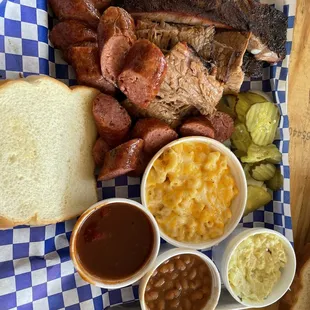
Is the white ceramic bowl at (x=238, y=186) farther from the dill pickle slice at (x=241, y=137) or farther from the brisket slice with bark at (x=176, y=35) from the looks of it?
the brisket slice with bark at (x=176, y=35)

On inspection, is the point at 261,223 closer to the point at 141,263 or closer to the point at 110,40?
the point at 141,263

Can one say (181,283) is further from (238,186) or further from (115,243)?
(238,186)

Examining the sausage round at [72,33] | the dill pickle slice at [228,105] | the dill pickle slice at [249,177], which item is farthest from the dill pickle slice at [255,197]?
the sausage round at [72,33]

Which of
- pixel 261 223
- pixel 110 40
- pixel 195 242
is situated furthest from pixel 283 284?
pixel 110 40

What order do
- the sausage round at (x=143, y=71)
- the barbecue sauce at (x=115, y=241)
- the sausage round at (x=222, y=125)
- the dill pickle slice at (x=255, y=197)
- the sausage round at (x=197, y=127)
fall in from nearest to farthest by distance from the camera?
the sausage round at (x=143, y=71) < the barbecue sauce at (x=115, y=241) < the sausage round at (x=197, y=127) < the sausage round at (x=222, y=125) < the dill pickle slice at (x=255, y=197)

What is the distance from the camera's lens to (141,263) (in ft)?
8.61

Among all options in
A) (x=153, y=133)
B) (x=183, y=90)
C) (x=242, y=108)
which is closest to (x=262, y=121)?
(x=242, y=108)

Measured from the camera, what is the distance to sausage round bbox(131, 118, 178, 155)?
269cm

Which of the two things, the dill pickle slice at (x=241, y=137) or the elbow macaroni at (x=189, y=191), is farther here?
the dill pickle slice at (x=241, y=137)

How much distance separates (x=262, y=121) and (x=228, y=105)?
0.28 metres

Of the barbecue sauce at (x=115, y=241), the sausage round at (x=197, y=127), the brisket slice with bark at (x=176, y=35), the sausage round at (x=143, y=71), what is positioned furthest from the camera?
the sausage round at (x=197, y=127)

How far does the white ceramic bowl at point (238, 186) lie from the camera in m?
2.69

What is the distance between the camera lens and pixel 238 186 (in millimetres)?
2857

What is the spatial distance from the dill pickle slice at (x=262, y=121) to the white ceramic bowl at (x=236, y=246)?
0.64 meters
